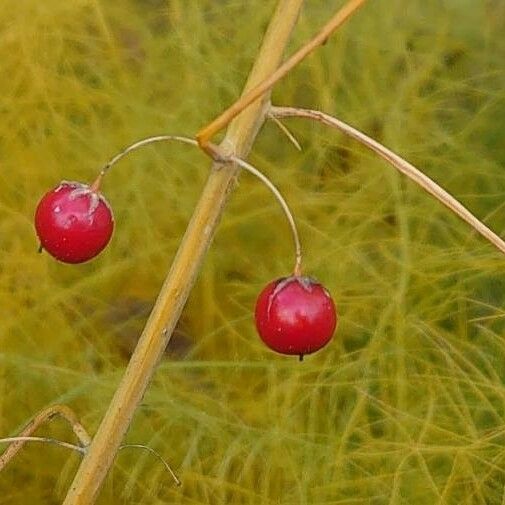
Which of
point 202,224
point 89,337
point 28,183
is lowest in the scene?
point 89,337

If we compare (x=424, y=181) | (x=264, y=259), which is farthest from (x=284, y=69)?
(x=264, y=259)

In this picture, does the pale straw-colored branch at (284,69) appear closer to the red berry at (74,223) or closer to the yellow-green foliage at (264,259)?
the red berry at (74,223)

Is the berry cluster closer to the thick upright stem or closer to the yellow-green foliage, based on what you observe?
the thick upright stem

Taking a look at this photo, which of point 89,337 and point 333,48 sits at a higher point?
point 333,48

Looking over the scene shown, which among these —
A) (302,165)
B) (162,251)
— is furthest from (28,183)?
(302,165)

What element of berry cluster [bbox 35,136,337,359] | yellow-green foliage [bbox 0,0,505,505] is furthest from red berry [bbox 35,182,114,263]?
yellow-green foliage [bbox 0,0,505,505]

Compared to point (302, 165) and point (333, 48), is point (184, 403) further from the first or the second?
point (333, 48)

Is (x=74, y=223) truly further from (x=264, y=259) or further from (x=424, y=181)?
(x=264, y=259)
